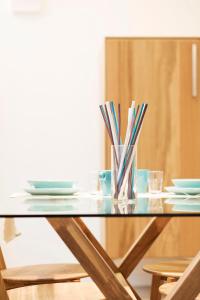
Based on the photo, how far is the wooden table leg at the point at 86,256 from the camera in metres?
1.81

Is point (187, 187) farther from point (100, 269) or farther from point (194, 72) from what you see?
point (194, 72)

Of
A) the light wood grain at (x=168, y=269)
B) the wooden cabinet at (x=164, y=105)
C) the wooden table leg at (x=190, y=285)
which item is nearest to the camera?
the wooden table leg at (x=190, y=285)

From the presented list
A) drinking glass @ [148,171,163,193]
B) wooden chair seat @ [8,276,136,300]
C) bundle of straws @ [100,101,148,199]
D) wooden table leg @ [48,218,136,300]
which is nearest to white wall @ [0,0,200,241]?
drinking glass @ [148,171,163,193]

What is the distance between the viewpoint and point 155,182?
9.02ft

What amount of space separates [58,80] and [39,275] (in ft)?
7.88

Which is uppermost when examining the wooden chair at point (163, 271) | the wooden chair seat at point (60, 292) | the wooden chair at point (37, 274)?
the wooden chair seat at point (60, 292)

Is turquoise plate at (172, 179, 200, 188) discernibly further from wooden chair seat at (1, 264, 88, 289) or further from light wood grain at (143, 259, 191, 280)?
wooden chair seat at (1, 264, 88, 289)

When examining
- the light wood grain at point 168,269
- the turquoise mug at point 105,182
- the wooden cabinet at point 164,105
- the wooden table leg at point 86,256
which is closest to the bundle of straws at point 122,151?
the turquoise mug at point 105,182

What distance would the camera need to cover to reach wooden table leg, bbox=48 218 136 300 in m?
1.81

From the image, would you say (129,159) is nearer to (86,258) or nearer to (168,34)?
(86,258)

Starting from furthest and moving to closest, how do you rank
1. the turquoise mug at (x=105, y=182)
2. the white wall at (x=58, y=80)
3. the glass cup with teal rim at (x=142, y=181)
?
the white wall at (x=58, y=80)
the glass cup with teal rim at (x=142, y=181)
the turquoise mug at (x=105, y=182)

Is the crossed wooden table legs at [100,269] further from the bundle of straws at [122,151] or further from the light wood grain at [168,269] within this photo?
the light wood grain at [168,269]

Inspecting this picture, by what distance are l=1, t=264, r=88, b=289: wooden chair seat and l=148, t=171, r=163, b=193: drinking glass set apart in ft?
1.56

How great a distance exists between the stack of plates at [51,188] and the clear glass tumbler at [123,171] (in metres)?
0.33
